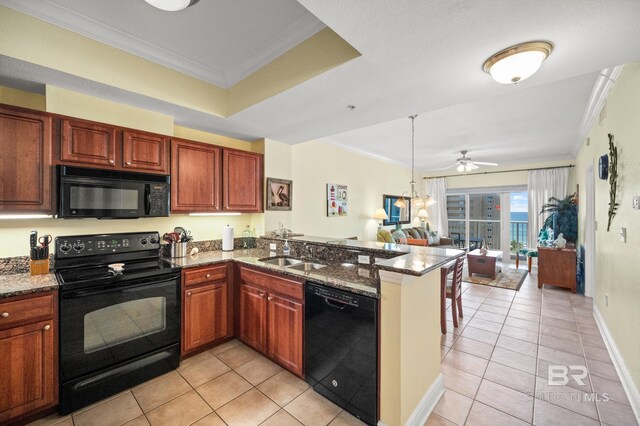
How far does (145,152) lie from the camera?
2596 mm

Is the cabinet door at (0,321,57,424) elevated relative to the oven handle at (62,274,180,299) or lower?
lower

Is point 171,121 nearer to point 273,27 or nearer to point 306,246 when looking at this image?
point 273,27

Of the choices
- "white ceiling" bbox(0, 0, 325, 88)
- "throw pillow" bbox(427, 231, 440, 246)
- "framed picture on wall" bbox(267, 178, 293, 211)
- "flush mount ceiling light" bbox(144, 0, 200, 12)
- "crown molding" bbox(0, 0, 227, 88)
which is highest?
"white ceiling" bbox(0, 0, 325, 88)

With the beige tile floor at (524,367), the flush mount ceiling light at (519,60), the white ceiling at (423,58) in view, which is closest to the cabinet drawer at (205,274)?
the white ceiling at (423,58)

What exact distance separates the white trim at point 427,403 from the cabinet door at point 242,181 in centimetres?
265

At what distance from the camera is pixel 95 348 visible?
2.05 m

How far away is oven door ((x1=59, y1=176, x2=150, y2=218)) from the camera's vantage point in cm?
216

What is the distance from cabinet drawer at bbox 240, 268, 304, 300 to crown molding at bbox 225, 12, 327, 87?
1.98 metres

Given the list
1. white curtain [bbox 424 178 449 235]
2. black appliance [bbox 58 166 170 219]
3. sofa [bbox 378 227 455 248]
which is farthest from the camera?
white curtain [bbox 424 178 449 235]

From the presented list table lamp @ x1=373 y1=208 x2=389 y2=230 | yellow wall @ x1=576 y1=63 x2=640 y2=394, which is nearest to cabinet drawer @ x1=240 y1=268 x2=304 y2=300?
yellow wall @ x1=576 y1=63 x2=640 y2=394

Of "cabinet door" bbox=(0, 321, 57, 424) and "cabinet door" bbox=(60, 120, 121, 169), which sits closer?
"cabinet door" bbox=(0, 321, 57, 424)

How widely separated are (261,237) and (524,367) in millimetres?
3102

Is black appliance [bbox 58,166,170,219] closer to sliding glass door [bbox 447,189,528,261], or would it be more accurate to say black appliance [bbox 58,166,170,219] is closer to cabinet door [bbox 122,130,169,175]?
cabinet door [bbox 122,130,169,175]

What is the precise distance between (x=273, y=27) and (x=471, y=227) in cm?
792
